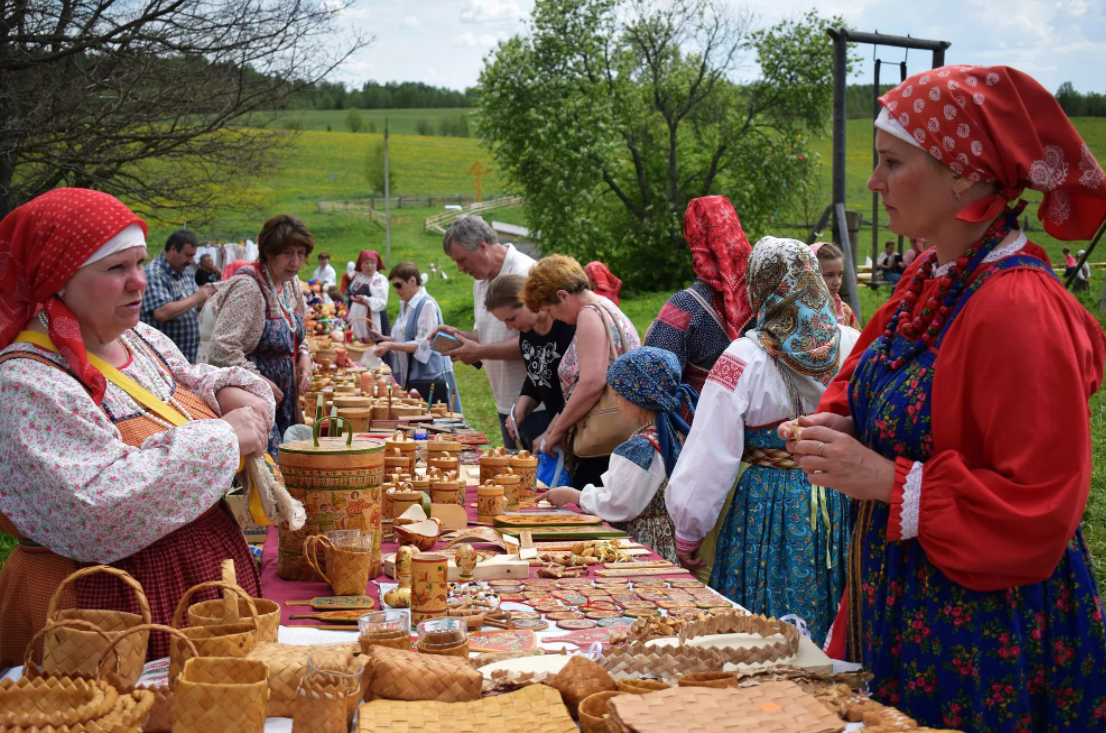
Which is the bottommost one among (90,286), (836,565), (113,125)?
(836,565)

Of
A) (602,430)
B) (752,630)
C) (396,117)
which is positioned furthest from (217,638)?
(396,117)

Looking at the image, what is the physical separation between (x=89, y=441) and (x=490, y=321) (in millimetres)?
4057

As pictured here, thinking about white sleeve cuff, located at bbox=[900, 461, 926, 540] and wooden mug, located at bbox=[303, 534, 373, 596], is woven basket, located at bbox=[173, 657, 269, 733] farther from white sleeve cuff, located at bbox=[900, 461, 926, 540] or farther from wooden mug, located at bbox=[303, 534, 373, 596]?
white sleeve cuff, located at bbox=[900, 461, 926, 540]

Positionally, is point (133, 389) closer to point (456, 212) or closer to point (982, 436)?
point (982, 436)

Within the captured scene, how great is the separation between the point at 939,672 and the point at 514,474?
188 centimetres

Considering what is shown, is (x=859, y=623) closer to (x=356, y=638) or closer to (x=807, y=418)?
(x=807, y=418)

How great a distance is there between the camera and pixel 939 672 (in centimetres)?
185

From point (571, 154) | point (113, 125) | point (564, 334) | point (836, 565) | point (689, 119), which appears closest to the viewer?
point (836, 565)

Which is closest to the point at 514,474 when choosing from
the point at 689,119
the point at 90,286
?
the point at 90,286

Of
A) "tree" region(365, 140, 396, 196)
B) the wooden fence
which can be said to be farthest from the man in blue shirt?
"tree" region(365, 140, 396, 196)

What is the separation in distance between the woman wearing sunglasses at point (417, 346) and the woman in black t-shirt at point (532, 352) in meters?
2.28

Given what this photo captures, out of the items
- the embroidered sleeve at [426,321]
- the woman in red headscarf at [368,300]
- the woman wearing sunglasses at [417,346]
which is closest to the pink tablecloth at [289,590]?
the woman wearing sunglasses at [417,346]

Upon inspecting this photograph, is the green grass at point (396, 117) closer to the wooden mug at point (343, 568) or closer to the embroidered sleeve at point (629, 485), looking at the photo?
the embroidered sleeve at point (629, 485)

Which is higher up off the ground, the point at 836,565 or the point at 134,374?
the point at 134,374
